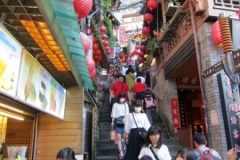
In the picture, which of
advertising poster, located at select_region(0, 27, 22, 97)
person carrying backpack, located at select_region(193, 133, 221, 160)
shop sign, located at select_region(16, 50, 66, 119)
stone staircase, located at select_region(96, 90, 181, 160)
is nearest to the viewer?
advertising poster, located at select_region(0, 27, 22, 97)

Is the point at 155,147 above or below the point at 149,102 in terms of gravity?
below

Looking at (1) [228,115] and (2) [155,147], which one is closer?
(2) [155,147]

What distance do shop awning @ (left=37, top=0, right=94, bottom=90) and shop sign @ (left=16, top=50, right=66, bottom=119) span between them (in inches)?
24.4

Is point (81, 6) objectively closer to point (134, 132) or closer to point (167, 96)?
point (134, 132)

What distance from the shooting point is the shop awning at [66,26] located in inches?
130

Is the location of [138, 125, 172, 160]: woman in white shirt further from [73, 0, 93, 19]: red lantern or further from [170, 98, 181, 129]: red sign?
[170, 98, 181, 129]: red sign

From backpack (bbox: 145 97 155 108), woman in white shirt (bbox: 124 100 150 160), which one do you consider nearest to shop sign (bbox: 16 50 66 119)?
woman in white shirt (bbox: 124 100 150 160)

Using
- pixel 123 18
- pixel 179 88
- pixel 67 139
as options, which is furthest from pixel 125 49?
pixel 67 139

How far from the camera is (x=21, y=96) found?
3.83 m

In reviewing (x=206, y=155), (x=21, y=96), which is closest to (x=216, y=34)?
(x=206, y=155)

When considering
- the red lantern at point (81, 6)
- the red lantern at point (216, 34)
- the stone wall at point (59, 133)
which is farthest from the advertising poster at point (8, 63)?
the red lantern at point (216, 34)

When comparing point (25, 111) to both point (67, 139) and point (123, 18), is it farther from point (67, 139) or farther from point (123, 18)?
point (123, 18)

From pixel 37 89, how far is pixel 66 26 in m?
1.46

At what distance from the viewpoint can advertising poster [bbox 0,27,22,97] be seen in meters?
3.15
